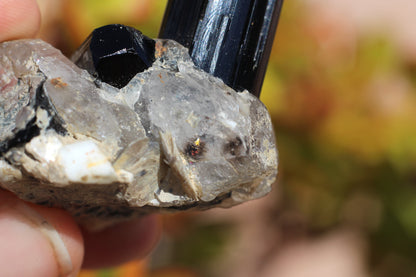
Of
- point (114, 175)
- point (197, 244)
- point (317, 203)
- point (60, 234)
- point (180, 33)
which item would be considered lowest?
point (197, 244)

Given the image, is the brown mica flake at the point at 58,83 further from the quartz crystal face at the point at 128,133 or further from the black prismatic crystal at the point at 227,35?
the black prismatic crystal at the point at 227,35

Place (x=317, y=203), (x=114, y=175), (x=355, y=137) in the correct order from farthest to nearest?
(x=317, y=203) → (x=355, y=137) → (x=114, y=175)

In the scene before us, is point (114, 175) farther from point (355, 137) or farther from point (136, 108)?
point (355, 137)

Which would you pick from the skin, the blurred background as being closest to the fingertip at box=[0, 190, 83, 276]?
the skin

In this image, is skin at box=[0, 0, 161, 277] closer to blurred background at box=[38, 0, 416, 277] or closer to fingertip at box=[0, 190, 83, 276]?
fingertip at box=[0, 190, 83, 276]

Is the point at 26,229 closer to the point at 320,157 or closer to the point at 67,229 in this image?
the point at 67,229

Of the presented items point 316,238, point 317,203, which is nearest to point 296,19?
point 317,203

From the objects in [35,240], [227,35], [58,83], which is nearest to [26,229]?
[35,240]
